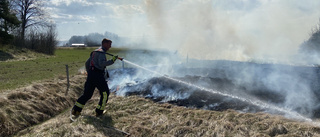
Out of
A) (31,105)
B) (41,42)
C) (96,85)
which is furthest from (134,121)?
(41,42)

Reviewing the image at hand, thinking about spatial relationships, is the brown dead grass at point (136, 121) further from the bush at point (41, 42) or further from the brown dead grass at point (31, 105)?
the bush at point (41, 42)

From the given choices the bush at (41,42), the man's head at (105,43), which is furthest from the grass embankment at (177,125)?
the bush at (41,42)

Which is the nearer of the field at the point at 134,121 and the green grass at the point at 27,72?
the field at the point at 134,121

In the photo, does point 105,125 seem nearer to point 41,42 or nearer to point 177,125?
point 177,125

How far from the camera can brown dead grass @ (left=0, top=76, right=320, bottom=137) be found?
14.0 feet

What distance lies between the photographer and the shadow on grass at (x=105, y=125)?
14.6 ft

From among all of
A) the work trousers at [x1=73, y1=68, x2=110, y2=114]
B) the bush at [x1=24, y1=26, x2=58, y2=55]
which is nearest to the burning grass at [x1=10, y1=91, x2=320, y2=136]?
the work trousers at [x1=73, y1=68, x2=110, y2=114]

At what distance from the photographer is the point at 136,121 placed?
5.05m

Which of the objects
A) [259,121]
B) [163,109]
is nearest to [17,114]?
[163,109]

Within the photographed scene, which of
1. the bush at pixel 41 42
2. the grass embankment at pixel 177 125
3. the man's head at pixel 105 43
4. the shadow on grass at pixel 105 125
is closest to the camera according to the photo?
the grass embankment at pixel 177 125

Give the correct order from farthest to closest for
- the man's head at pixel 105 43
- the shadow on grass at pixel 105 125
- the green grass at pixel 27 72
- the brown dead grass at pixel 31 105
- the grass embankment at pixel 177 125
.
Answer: the green grass at pixel 27 72, the man's head at pixel 105 43, the brown dead grass at pixel 31 105, the shadow on grass at pixel 105 125, the grass embankment at pixel 177 125

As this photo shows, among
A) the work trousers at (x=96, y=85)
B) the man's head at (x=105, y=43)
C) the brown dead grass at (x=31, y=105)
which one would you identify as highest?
the man's head at (x=105, y=43)

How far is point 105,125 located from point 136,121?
73cm

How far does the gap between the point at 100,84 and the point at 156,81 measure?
3637 mm
